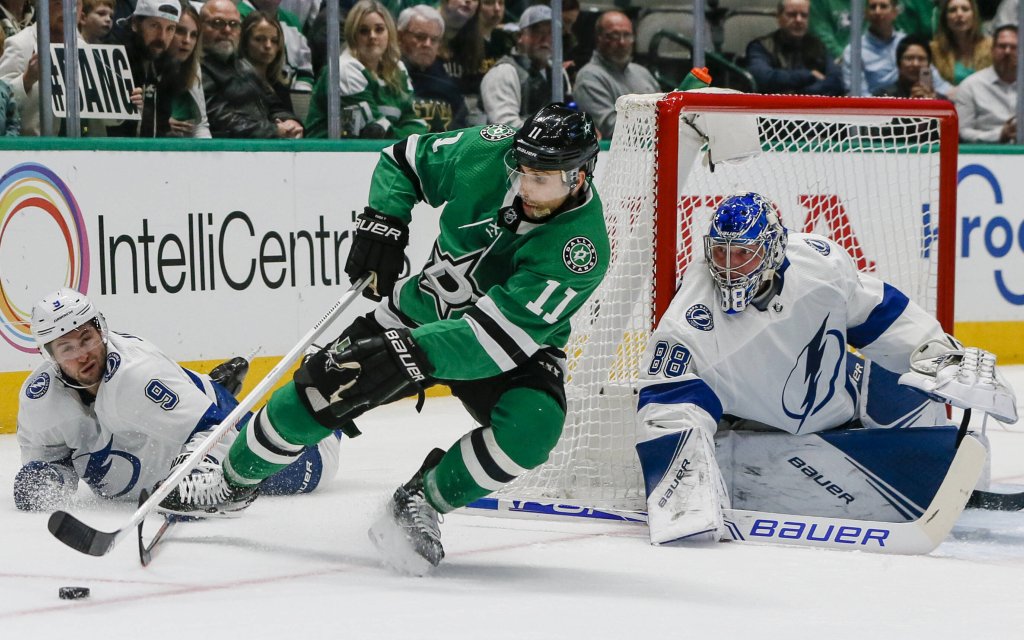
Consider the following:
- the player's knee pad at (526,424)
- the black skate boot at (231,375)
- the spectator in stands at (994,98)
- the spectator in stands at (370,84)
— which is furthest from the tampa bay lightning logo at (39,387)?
the spectator in stands at (994,98)

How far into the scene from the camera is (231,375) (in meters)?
4.80

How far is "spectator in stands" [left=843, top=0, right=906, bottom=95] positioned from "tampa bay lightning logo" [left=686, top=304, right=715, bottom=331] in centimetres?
407

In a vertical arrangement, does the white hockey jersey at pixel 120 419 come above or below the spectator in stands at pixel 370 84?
below

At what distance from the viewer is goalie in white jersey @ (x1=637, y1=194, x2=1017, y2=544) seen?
140 inches

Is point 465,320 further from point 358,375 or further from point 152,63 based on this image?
point 152,63

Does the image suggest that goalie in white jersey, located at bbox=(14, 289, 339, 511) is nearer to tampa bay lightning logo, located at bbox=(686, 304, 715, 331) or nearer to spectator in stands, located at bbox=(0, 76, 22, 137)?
tampa bay lightning logo, located at bbox=(686, 304, 715, 331)

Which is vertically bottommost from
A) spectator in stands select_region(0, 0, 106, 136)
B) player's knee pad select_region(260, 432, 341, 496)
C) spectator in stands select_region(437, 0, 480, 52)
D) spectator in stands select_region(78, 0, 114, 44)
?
player's knee pad select_region(260, 432, 341, 496)

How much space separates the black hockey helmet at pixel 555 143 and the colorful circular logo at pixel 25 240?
8.71 feet

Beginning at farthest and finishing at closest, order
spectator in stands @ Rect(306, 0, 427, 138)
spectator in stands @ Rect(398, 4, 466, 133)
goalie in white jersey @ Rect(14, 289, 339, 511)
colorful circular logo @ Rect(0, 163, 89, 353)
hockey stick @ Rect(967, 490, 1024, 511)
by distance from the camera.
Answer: spectator in stands @ Rect(398, 4, 466, 133) < spectator in stands @ Rect(306, 0, 427, 138) < colorful circular logo @ Rect(0, 163, 89, 353) < hockey stick @ Rect(967, 490, 1024, 511) < goalie in white jersey @ Rect(14, 289, 339, 511)

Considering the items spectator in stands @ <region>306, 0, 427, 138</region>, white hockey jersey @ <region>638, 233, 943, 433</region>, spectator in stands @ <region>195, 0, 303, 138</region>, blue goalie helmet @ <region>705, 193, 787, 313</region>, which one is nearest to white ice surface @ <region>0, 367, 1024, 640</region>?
white hockey jersey @ <region>638, 233, 943, 433</region>

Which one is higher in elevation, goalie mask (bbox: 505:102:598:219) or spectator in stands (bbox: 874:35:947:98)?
spectator in stands (bbox: 874:35:947:98)

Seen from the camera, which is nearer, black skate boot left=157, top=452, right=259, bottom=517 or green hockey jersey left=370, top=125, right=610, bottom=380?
green hockey jersey left=370, top=125, right=610, bottom=380

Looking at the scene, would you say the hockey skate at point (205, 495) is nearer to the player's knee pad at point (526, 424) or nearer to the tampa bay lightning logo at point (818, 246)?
the player's knee pad at point (526, 424)

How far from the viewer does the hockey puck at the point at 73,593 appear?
2.79 m
